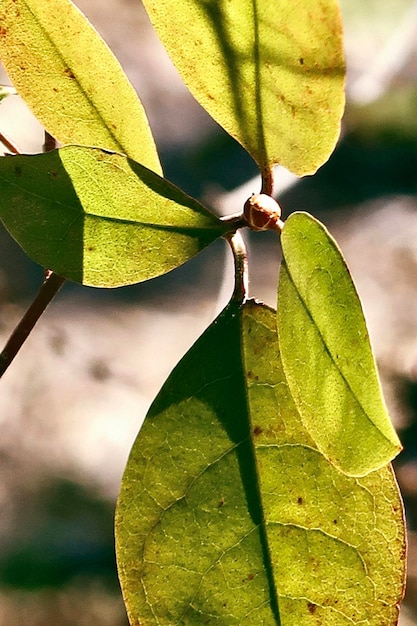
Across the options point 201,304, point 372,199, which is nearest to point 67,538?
point 201,304

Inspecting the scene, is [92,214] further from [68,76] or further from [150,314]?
[150,314]

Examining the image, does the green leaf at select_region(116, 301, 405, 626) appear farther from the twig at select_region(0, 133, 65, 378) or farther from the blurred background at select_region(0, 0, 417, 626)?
the blurred background at select_region(0, 0, 417, 626)

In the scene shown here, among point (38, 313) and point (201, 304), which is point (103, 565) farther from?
point (38, 313)

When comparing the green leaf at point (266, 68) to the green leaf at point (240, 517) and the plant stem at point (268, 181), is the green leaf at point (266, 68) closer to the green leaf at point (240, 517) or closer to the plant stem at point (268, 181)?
the plant stem at point (268, 181)

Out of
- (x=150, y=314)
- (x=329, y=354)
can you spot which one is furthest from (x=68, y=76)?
(x=150, y=314)

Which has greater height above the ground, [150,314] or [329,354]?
[150,314]

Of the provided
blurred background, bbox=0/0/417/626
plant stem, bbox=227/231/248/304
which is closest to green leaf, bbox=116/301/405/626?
plant stem, bbox=227/231/248/304

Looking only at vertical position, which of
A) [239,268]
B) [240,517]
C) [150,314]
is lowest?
[240,517]

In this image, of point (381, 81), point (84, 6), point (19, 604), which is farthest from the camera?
point (84, 6)
